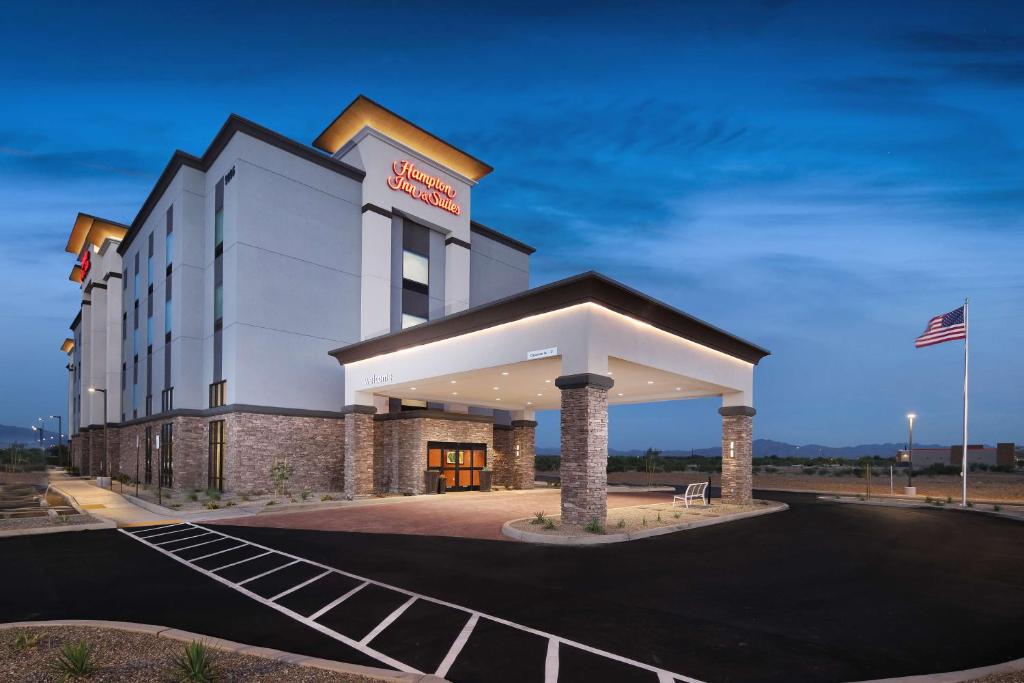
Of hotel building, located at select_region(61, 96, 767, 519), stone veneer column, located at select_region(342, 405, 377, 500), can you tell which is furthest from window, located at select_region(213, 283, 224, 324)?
stone veneer column, located at select_region(342, 405, 377, 500)

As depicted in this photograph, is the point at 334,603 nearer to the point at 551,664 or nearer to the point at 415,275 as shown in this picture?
the point at 551,664

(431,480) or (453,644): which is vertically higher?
(453,644)

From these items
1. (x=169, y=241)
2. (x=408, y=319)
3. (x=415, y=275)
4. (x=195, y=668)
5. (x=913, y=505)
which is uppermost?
(x=169, y=241)

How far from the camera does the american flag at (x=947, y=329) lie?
23453mm

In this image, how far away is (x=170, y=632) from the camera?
6621mm

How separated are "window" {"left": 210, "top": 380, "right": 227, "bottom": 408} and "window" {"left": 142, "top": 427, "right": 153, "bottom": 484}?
32.4ft

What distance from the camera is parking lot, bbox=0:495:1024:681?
6348mm

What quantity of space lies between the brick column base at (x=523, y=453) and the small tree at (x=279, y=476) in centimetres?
1298

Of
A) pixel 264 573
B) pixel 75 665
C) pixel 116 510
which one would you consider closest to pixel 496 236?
pixel 116 510

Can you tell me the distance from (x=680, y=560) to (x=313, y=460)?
2138 centimetres

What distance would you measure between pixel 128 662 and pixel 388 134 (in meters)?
31.9

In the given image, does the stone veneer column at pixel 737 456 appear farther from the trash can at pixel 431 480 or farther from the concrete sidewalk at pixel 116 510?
the concrete sidewalk at pixel 116 510

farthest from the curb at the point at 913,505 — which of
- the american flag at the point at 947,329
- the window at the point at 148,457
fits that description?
the window at the point at 148,457

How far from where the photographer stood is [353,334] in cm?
3117
